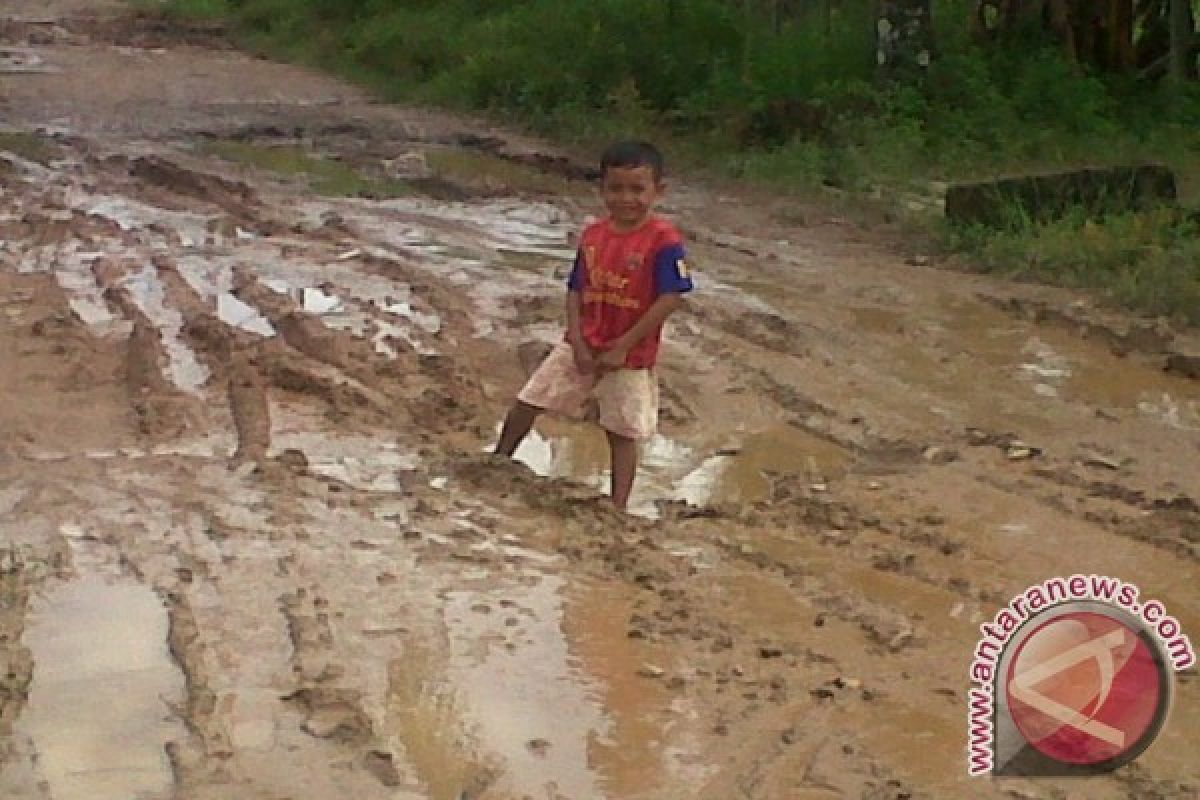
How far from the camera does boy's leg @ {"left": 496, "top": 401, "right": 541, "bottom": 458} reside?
20.8 ft

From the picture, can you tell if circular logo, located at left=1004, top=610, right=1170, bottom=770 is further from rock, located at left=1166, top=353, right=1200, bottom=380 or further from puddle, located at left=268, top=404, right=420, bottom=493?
rock, located at left=1166, top=353, right=1200, bottom=380

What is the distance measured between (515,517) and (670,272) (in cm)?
92

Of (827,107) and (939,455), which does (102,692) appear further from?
(827,107)

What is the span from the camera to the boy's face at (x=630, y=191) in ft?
18.9

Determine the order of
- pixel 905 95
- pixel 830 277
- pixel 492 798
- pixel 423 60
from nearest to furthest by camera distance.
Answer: pixel 492 798 < pixel 830 277 < pixel 905 95 < pixel 423 60

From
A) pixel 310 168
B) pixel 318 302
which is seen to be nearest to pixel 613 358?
pixel 318 302

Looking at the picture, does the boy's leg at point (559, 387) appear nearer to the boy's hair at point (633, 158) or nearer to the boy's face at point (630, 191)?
the boy's face at point (630, 191)

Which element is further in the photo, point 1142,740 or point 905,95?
point 905,95

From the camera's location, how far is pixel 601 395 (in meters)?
6.10

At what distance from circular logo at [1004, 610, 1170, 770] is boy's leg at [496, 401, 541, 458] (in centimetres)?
250

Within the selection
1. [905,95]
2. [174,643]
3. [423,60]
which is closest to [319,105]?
A: [423,60]

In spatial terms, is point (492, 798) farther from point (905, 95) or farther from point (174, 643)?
point (905, 95)

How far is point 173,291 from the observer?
29.8ft

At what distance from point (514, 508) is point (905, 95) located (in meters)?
9.24
